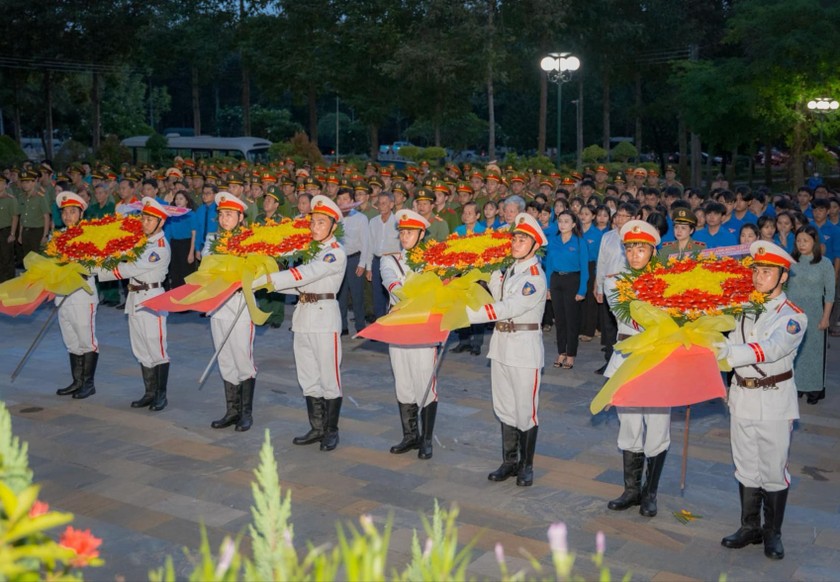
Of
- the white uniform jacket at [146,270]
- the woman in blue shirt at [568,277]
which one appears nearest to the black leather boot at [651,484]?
the woman in blue shirt at [568,277]

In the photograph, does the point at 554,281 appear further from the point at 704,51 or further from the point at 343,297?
the point at 704,51

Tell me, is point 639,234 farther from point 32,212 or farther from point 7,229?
point 32,212

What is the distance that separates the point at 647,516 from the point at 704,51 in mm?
41039

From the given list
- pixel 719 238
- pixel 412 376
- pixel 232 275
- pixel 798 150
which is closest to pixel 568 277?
pixel 719 238

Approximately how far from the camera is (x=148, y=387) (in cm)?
959

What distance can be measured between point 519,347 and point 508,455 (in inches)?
33.8

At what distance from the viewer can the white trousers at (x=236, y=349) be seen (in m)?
8.84

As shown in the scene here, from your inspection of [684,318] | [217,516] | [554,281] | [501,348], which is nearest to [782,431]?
[684,318]

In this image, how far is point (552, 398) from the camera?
10055 mm

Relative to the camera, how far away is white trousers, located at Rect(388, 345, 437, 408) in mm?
8070

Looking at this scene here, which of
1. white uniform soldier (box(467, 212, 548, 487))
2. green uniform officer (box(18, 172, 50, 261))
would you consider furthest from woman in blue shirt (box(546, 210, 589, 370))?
green uniform officer (box(18, 172, 50, 261))

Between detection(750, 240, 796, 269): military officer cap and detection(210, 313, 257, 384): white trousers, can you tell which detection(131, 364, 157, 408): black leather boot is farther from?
detection(750, 240, 796, 269): military officer cap

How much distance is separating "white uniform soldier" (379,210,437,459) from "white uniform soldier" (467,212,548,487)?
0.70 meters

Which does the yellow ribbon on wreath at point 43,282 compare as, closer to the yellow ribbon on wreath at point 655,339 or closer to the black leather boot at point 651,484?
the yellow ribbon on wreath at point 655,339
